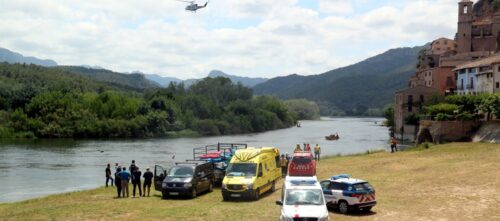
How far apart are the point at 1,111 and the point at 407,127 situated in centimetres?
8916

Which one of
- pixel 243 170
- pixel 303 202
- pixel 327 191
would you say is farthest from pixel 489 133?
pixel 303 202

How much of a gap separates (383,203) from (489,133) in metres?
31.6

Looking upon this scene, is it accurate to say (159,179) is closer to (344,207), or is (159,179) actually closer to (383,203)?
(344,207)

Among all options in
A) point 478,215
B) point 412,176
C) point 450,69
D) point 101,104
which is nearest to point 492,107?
point 412,176

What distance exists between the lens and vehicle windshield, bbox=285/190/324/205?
19031 millimetres

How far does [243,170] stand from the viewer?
27250 millimetres

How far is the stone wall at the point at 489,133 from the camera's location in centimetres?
4939

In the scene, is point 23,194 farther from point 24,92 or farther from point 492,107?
point 24,92

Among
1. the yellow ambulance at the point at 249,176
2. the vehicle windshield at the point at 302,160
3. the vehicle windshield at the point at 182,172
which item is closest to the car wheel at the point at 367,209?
the yellow ambulance at the point at 249,176

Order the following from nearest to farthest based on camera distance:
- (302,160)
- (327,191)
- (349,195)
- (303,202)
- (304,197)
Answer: (303,202), (304,197), (349,195), (327,191), (302,160)

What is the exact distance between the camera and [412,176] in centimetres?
3312

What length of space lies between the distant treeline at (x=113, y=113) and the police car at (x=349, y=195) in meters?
101

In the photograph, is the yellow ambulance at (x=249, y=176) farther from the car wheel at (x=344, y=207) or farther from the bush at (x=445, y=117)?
the bush at (x=445, y=117)

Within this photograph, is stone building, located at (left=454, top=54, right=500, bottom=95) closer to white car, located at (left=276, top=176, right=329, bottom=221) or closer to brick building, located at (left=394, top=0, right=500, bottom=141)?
brick building, located at (left=394, top=0, right=500, bottom=141)
